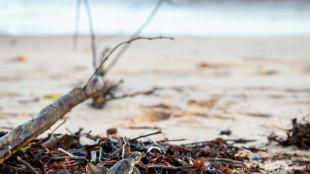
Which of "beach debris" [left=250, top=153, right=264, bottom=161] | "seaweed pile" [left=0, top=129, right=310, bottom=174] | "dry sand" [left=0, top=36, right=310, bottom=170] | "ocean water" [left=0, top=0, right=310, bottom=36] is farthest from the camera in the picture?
"ocean water" [left=0, top=0, right=310, bottom=36]

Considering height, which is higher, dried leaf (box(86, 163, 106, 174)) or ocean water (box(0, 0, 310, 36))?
ocean water (box(0, 0, 310, 36))

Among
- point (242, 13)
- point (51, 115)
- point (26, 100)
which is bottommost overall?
point (26, 100)

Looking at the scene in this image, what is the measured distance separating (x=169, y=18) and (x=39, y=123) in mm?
9864

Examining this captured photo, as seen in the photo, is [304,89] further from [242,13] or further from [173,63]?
[242,13]

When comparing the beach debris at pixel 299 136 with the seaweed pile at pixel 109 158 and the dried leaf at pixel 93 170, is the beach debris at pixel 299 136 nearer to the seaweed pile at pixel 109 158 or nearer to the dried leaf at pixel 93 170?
the seaweed pile at pixel 109 158

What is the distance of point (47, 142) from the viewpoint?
2.29 meters

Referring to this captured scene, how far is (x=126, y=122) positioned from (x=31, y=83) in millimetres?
1935

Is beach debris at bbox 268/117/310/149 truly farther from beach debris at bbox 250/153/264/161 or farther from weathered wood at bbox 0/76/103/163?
weathered wood at bbox 0/76/103/163

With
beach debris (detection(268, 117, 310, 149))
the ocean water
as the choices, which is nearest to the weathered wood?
beach debris (detection(268, 117, 310, 149))

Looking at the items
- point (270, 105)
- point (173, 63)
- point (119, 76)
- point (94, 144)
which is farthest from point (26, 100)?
point (173, 63)

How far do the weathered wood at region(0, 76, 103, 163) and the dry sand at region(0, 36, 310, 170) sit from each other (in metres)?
0.49

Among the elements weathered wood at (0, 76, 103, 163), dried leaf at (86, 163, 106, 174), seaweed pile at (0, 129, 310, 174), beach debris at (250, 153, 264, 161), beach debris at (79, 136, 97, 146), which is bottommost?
beach debris at (250, 153, 264, 161)

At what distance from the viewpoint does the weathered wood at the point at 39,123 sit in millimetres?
1965

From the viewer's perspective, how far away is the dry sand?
125 inches
